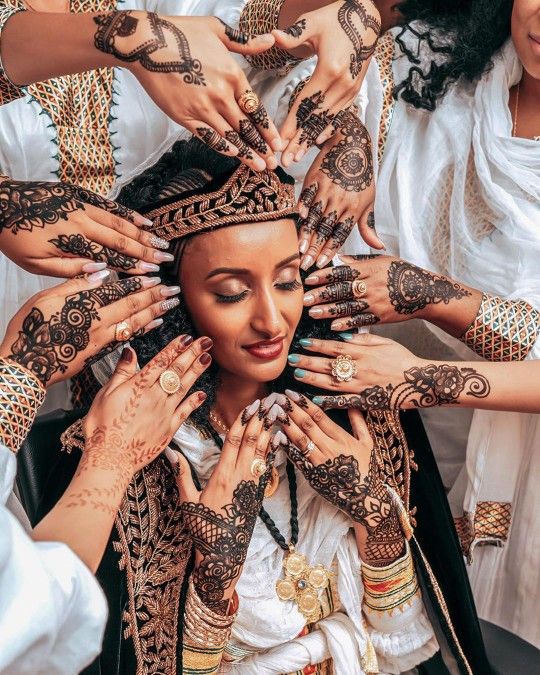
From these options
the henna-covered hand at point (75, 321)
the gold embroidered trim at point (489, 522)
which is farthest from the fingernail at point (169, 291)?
the gold embroidered trim at point (489, 522)

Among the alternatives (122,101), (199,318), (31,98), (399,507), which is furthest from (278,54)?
(399,507)

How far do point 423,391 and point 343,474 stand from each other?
224 millimetres

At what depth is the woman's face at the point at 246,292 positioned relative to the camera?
5.22ft

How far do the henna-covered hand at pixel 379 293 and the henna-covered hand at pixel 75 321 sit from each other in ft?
0.95

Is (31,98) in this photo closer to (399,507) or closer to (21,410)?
(21,410)

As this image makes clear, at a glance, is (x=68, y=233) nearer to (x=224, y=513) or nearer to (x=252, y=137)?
(x=252, y=137)

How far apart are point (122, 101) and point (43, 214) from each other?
1.99 ft

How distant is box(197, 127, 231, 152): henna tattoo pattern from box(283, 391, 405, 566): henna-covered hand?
1.38 feet

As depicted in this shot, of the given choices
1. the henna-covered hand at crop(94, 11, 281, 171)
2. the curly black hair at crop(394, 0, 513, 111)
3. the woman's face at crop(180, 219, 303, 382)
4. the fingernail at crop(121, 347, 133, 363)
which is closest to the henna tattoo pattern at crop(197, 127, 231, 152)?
the henna-covered hand at crop(94, 11, 281, 171)

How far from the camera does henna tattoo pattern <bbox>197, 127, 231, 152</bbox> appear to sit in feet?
5.01

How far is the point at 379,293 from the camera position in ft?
5.95

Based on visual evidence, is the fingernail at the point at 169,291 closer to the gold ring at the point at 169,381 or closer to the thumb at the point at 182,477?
the gold ring at the point at 169,381

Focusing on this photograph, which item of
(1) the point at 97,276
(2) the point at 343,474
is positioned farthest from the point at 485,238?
(1) the point at 97,276

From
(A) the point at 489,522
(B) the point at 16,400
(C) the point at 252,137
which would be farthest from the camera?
(A) the point at 489,522
